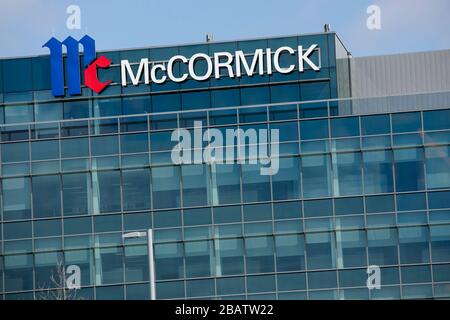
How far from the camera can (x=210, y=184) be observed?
55156 millimetres

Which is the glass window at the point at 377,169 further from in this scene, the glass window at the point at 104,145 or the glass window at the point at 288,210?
the glass window at the point at 104,145

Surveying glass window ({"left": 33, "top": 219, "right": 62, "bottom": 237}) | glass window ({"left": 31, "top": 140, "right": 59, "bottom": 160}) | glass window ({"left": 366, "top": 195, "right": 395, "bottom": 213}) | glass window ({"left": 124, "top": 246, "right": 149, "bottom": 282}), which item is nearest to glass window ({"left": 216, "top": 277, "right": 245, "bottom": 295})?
glass window ({"left": 124, "top": 246, "right": 149, "bottom": 282})

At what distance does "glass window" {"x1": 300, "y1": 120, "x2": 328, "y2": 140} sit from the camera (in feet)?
180

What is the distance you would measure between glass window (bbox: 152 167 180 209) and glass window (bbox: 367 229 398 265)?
8.53m

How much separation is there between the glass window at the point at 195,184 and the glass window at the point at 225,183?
1.03 feet

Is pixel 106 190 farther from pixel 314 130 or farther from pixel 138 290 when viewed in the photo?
pixel 314 130

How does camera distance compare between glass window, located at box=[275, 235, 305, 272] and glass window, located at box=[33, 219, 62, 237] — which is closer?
glass window, located at box=[275, 235, 305, 272]

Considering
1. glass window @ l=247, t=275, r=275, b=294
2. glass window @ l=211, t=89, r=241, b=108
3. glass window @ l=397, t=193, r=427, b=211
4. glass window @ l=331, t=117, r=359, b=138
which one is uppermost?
glass window @ l=211, t=89, r=241, b=108

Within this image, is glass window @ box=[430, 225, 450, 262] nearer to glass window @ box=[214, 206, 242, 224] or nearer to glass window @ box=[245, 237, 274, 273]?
glass window @ box=[245, 237, 274, 273]

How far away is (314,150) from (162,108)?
12.0 m

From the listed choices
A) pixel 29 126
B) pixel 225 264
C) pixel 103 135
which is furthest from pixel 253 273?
pixel 29 126

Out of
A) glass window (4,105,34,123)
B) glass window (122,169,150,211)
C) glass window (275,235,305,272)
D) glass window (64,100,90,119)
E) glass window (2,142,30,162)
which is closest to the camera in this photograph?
glass window (275,235,305,272)

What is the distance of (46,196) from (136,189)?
4.09 m

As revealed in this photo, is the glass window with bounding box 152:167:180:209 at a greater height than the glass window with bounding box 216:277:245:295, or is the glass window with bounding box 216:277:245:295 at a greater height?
the glass window with bounding box 152:167:180:209
